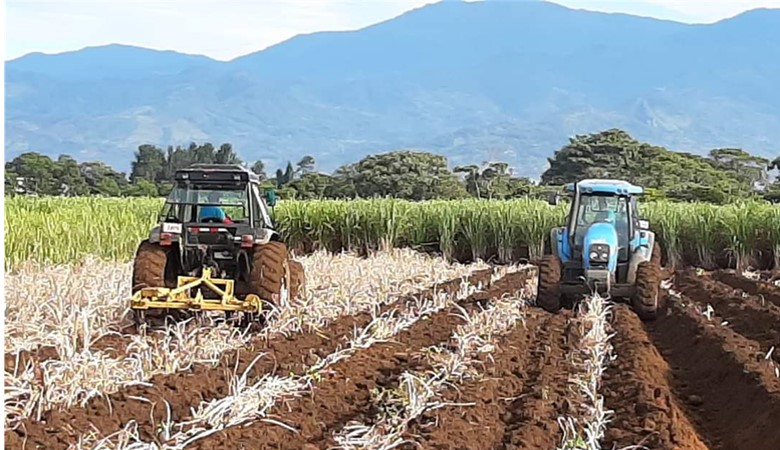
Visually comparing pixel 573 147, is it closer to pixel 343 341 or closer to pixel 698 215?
pixel 698 215

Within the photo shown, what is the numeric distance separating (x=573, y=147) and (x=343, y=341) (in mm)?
63240

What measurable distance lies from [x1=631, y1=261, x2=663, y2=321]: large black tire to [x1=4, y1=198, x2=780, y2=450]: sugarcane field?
19 cm

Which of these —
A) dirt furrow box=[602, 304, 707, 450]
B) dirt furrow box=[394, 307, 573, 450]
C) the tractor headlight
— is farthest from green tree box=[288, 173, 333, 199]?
dirt furrow box=[394, 307, 573, 450]

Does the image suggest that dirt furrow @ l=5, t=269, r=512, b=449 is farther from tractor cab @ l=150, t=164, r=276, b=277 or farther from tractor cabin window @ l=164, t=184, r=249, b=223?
tractor cabin window @ l=164, t=184, r=249, b=223

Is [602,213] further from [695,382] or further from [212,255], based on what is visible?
[212,255]

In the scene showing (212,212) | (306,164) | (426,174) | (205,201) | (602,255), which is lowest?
(602,255)

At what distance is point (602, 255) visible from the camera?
13695 mm

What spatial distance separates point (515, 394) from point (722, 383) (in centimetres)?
214

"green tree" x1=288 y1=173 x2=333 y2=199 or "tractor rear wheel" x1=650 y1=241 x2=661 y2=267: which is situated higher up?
"tractor rear wheel" x1=650 y1=241 x2=661 y2=267

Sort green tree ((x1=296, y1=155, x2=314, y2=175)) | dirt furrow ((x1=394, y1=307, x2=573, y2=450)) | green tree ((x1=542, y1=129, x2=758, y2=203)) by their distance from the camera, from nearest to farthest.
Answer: dirt furrow ((x1=394, y1=307, x2=573, y2=450)) → green tree ((x1=296, y1=155, x2=314, y2=175)) → green tree ((x1=542, y1=129, x2=758, y2=203))

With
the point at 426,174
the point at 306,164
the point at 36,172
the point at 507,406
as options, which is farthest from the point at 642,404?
the point at 306,164

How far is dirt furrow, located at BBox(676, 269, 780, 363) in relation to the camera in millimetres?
12147

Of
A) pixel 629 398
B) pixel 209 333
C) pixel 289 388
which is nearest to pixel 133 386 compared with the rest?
pixel 289 388

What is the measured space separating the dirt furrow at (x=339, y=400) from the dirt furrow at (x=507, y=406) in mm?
525
